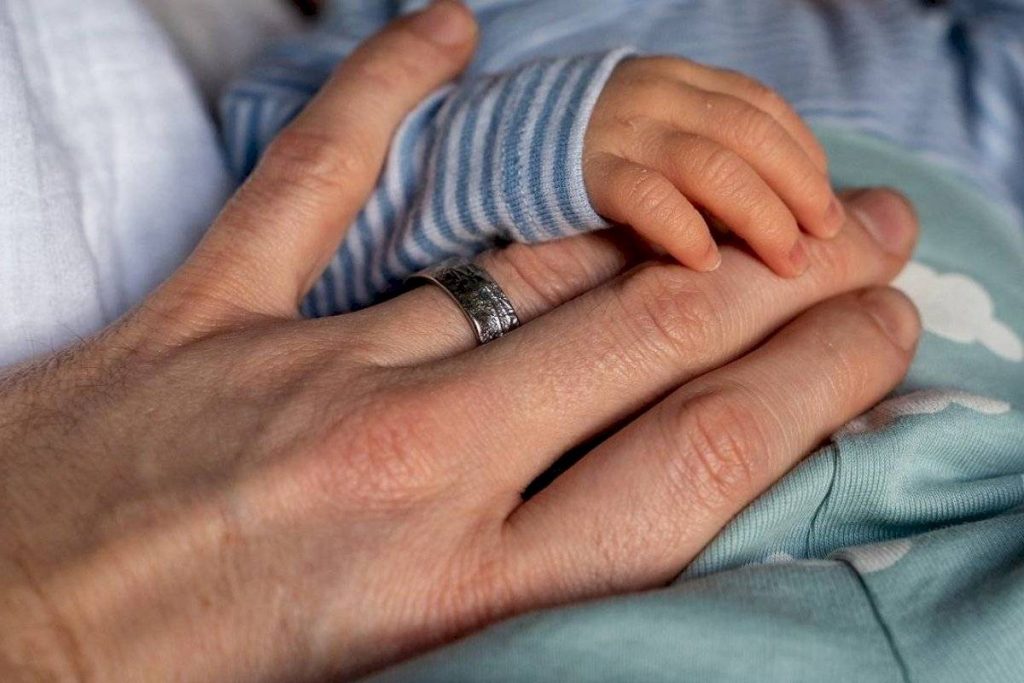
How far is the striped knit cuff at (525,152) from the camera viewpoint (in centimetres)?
73

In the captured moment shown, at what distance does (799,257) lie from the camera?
2.40 feet

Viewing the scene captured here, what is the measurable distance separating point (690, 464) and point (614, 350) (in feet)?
0.32

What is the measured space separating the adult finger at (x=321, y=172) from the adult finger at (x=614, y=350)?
16 cm

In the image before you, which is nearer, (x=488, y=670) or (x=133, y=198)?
(x=488, y=670)

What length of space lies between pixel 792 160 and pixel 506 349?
0.25m

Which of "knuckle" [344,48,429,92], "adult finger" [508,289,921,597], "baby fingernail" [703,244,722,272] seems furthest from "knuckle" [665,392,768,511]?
"knuckle" [344,48,429,92]

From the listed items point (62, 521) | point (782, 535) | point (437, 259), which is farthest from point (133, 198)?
point (782, 535)

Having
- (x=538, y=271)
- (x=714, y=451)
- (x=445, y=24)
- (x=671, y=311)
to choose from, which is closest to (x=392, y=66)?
(x=445, y=24)

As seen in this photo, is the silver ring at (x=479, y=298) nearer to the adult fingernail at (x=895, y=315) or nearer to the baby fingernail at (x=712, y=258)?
the baby fingernail at (x=712, y=258)

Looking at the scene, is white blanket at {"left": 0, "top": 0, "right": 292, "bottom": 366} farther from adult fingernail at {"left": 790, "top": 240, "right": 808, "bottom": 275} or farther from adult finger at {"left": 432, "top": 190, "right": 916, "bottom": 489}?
adult fingernail at {"left": 790, "top": 240, "right": 808, "bottom": 275}

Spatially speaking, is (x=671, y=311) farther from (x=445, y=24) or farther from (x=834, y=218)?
(x=445, y=24)

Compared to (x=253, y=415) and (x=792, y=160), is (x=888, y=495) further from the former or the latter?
(x=253, y=415)

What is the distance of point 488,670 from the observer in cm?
49

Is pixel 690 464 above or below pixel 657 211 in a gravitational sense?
below
